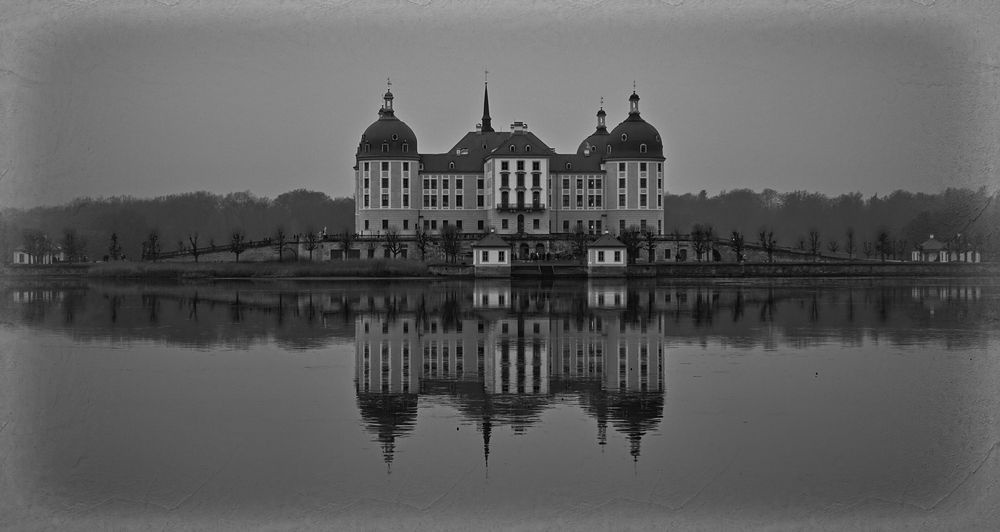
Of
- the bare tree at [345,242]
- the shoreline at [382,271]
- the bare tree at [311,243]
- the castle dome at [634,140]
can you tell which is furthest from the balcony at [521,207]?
the shoreline at [382,271]

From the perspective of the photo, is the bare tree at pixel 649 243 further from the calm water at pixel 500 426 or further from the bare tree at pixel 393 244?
the calm water at pixel 500 426

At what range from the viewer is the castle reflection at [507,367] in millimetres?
12211

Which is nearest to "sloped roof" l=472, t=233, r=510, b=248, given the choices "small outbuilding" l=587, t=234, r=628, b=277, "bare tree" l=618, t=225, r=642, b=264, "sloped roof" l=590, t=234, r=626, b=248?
"small outbuilding" l=587, t=234, r=628, b=277

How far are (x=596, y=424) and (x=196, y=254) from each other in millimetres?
57083

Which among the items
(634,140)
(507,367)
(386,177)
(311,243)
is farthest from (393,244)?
(507,367)

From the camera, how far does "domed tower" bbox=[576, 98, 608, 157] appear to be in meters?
81.2

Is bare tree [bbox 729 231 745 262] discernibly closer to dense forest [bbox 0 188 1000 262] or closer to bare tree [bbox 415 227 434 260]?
dense forest [bbox 0 188 1000 262]

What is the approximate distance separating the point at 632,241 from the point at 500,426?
185ft

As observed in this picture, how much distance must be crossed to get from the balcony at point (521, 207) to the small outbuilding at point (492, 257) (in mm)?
16298

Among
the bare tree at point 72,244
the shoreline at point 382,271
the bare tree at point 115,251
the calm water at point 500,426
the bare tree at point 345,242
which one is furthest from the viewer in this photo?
the bare tree at point 345,242

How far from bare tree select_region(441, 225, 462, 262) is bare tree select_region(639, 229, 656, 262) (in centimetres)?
1346

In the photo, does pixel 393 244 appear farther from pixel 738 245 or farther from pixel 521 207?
pixel 738 245

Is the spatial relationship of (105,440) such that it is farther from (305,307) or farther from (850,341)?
(305,307)

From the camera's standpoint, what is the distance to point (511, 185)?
7219cm
